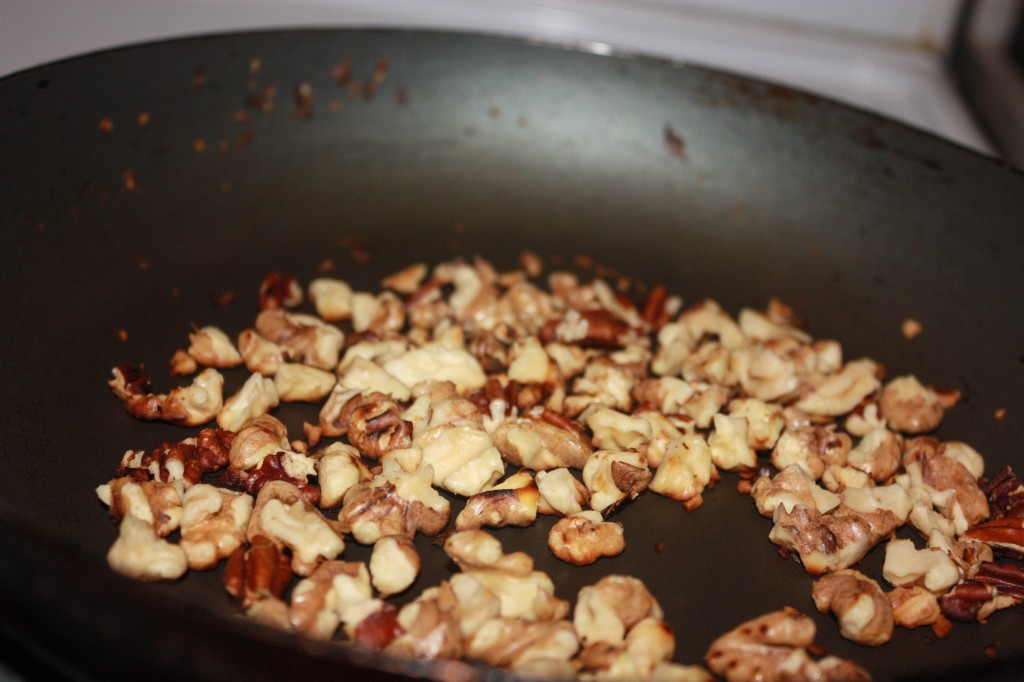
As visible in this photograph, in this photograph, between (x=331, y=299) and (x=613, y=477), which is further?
(x=331, y=299)

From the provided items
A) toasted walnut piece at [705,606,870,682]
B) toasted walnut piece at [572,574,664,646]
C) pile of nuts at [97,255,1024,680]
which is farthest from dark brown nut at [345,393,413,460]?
toasted walnut piece at [705,606,870,682]

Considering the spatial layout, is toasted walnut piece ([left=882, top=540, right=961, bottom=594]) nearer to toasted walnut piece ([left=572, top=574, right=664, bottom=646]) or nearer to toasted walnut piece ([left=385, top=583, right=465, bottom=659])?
toasted walnut piece ([left=572, top=574, right=664, bottom=646])

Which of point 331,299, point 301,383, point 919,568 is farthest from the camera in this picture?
point 331,299

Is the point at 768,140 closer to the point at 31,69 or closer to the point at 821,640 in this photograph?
the point at 821,640

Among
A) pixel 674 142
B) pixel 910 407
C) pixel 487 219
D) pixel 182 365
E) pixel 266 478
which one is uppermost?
pixel 674 142

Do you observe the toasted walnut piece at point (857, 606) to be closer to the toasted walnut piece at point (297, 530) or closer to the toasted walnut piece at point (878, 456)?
the toasted walnut piece at point (878, 456)

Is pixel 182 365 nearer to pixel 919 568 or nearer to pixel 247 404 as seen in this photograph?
pixel 247 404

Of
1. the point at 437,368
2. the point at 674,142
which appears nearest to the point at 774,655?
the point at 437,368

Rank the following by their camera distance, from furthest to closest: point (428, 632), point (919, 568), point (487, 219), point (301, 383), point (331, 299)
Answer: point (487, 219)
point (331, 299)
point (301, 383)
point (919, 568)
point (428, 632)
